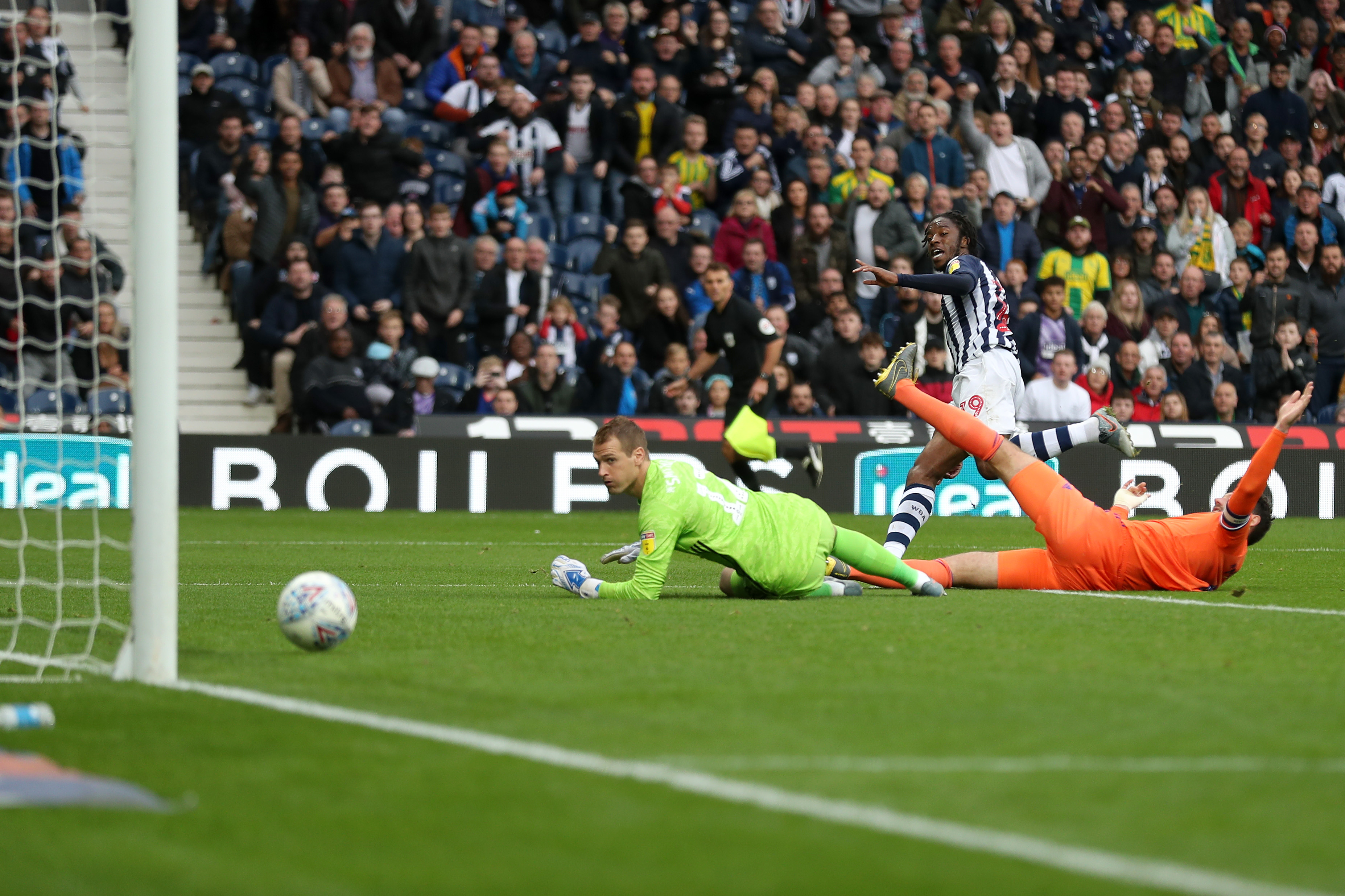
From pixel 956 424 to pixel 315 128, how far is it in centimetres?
1209

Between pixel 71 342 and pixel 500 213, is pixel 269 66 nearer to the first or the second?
pixel 500 213

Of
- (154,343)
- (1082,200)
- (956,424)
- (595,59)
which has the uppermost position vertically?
(595,59)

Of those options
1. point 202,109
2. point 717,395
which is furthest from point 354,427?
point 202,109

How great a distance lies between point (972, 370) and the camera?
9688 mm

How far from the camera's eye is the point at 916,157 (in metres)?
19.0

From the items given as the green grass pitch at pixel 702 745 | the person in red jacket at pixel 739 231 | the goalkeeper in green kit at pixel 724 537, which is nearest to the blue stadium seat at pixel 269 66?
the person in red jacket at pixel 739 231

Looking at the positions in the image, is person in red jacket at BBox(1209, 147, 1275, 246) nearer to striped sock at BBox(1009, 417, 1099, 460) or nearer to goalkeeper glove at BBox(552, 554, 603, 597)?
striped sock at BBox(1009, 417, 1099, 460)

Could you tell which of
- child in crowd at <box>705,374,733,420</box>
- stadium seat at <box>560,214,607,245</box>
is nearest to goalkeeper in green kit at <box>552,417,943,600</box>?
child in crowd at <box>705,374,733,420</box>

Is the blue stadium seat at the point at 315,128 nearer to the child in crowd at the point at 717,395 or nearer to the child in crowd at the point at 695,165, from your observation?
the child in crowd at the point at 695,165

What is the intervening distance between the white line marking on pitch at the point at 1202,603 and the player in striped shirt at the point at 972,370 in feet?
3.42

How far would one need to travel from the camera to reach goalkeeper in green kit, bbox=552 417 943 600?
7465 millimetres

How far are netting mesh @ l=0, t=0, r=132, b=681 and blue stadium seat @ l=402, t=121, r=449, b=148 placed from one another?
3.36 meters

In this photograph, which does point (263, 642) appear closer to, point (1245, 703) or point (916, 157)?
point (1245, 703)

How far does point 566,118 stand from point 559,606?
11771 mm
